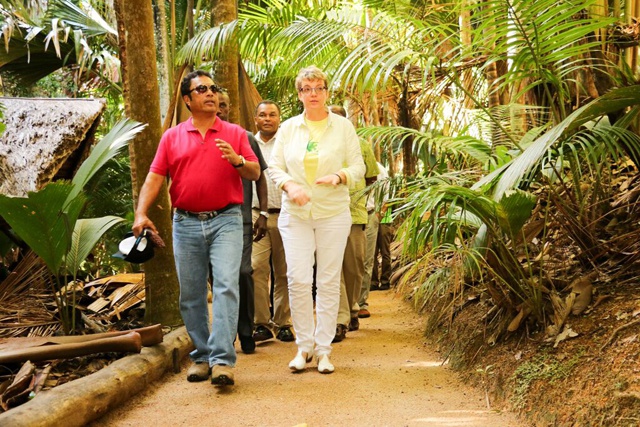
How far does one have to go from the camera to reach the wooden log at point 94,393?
3.31 meters

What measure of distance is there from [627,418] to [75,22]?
1136 cm

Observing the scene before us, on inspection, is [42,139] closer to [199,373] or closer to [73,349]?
[73,349]

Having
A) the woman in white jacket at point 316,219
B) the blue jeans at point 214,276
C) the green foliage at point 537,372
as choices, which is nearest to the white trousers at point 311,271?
the woman in white jacket at point 316,219

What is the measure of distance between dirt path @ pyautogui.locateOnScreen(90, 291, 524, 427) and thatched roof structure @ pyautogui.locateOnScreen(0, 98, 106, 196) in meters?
2.53

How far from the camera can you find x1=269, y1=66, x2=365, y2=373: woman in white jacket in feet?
16.9

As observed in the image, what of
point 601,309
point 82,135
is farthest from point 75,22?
point 601,309

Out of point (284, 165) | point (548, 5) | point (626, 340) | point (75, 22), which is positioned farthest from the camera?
point (75, 22)

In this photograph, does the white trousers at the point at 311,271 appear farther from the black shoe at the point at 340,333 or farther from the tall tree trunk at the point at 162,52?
the tall tree trunk at the point at 162,52

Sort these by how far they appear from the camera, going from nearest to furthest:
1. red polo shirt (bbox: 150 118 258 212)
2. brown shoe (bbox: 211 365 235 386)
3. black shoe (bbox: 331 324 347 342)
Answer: brown shoe (bbox: 211 365 235 386)
red polo shirt (bbox: 150 118 258 212)
black shoe (bbox: 331 324 347 342)

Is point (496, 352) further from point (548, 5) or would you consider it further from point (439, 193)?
point (548, 5)

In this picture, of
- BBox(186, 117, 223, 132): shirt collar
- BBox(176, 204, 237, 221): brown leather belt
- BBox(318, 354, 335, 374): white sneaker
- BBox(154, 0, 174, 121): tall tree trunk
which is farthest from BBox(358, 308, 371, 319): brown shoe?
BBox(154, 0, 174, 121): tall tree trunk

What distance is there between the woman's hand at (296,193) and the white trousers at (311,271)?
259 millimetres

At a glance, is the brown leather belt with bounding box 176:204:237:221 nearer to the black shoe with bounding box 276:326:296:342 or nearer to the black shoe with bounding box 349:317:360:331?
the black shoe with bounding box 276:326:296:342

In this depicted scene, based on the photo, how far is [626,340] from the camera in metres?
3.68
